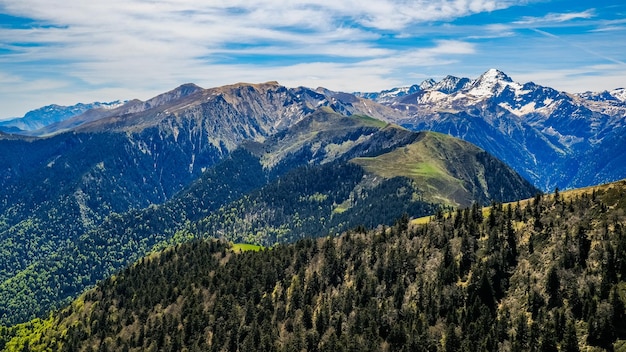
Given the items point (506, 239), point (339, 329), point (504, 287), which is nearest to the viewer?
point (504, 287)

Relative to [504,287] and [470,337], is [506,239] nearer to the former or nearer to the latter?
[504,287]

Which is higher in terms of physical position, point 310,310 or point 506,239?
point 506,239

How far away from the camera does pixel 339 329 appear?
184875 mm

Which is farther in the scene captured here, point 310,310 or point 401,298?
point 310,310

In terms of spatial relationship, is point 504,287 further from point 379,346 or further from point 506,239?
point 379,346

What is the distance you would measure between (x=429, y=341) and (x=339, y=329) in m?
40.9

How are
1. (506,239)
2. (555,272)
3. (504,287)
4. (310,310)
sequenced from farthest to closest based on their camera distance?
(310,310)
(506,239)
(504,287)
(555,272)

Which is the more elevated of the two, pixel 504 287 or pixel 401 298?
pixel 504 287

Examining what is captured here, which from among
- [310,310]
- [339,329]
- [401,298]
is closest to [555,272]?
[401,298]

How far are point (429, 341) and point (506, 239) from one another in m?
45.8

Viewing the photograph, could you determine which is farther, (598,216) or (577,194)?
(577,194)

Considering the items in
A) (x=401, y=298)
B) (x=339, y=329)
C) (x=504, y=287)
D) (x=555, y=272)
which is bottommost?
(x=339, y=329)

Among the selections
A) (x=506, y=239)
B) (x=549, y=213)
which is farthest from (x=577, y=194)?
(x=506, y=239)

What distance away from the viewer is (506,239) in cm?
17325
